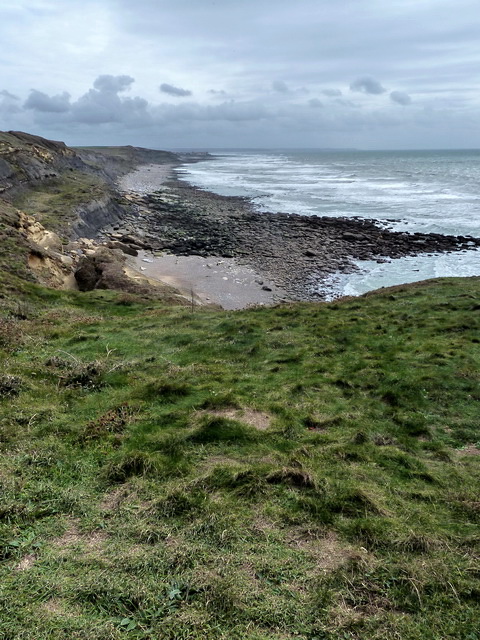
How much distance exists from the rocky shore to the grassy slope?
17.9m

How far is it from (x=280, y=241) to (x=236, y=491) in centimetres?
3736

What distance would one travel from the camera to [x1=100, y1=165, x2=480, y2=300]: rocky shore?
1348 inches

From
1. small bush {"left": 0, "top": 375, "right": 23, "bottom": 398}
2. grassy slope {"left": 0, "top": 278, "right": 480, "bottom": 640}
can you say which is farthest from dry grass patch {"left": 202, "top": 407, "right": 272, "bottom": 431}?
small bush {"left": 0, "top": 375, "right": 23, "bottom": 398}

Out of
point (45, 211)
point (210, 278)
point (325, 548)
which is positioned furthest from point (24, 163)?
point (325, 548)

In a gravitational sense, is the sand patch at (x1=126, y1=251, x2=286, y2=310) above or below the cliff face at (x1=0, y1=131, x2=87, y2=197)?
below

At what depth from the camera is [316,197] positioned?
72062 millimetres

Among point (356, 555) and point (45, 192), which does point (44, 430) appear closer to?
point (356, 555)

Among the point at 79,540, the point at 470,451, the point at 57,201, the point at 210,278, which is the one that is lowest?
the point at 470,451

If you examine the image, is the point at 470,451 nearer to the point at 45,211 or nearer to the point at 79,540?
the point at 79,540

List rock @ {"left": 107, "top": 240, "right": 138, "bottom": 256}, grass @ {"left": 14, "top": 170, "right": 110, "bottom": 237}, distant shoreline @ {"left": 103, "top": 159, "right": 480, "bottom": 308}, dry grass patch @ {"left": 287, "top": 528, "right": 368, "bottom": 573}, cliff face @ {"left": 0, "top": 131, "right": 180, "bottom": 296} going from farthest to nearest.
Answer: grass @ {"left": 14, "top": 170, "right": 110, "bottom": 237}
rock @ {"left": 107, "top": 240, "right": 138, "bottom": 256}
distant shoreline @ {"left": 103, "top": 159, "right": 480, "bottom": 308}
cliff face @ {"left": 0, "top": 131, "right": 180, "bottom": 296}
dry grass patch @ {"left": 287, "top": 528, "right": 368, "bottom": 573}

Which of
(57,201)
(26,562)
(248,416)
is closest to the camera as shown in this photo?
(26,562)

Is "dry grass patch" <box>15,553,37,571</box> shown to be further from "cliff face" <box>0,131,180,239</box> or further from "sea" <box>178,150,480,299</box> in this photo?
"cliff face" <box>0,131,180,239</box>

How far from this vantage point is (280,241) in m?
42.1

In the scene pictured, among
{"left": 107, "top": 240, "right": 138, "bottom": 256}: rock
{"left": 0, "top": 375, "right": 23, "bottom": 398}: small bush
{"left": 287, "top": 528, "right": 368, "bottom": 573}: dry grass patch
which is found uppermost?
{"left": 107, "top": 240, "right": 138, "bottom": 256}: rock
